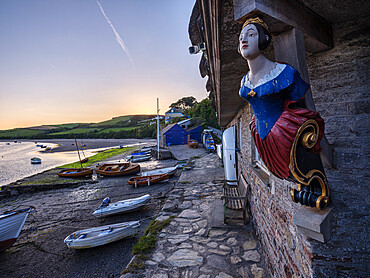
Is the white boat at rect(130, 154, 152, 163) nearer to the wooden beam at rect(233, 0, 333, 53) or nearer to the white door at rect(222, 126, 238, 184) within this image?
the white door at rect(222, 126, 238, 184)

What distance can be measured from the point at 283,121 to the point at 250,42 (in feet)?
1.74

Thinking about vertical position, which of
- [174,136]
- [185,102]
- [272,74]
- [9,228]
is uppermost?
[185,102]

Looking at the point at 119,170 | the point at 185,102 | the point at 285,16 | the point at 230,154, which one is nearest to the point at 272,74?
the point at 285,16

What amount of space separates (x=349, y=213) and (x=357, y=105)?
2.91 ft

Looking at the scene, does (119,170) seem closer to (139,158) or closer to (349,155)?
(139,158)

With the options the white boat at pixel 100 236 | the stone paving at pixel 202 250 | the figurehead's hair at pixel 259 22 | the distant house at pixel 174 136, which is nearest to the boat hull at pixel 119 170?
the white boat at pixel 100 236

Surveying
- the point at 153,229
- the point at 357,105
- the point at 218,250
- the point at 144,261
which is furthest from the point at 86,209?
the point at 357,105

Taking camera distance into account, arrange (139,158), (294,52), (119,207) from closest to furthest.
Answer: (294,52) < (119,207) < (139,158)

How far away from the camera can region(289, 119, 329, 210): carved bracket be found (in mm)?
1028

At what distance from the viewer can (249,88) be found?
47.3 inches

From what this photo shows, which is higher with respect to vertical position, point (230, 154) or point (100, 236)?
point (230, 154)

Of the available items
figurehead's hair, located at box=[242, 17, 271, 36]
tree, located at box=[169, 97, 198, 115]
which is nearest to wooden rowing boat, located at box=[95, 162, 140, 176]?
figurehead's hair, located at box=[242, 17, 271, 36]

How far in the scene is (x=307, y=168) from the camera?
1113mm

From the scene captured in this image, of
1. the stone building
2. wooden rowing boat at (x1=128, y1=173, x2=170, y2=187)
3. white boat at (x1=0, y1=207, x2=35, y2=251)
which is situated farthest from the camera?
wooden rowing boat at (x1=128, y1=173, x2=170, y2=187)
